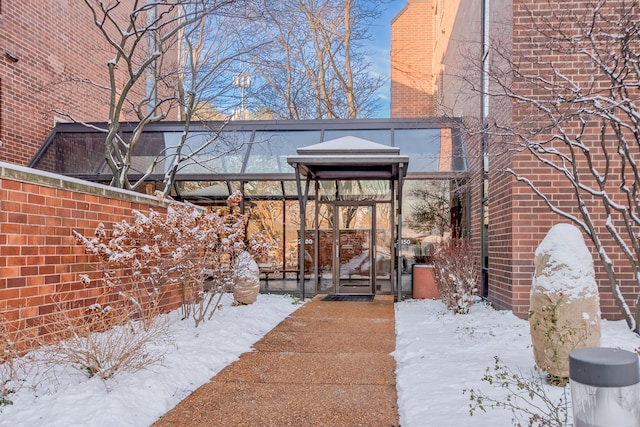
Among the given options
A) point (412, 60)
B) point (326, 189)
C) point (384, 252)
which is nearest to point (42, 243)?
point (326, 189)

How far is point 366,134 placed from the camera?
12406 millimetres

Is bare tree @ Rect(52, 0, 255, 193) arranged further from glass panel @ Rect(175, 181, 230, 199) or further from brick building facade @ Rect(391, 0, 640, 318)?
brick building facade @ Rect(391, 0, 640, 318)

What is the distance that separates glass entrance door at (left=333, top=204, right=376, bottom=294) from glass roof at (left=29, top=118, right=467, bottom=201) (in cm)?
151

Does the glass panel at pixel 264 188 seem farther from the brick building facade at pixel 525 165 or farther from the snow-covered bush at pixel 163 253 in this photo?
the brick building facade at pixel 525 165

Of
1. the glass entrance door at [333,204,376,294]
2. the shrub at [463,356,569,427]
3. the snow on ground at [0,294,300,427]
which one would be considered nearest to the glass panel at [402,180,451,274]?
the glass entrance door at [333,204,376,294]

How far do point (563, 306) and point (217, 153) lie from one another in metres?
9.75

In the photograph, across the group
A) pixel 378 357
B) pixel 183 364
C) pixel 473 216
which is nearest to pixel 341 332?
pixel 378 357

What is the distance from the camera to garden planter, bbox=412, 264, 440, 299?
1086 centimetres

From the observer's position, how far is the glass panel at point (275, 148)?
39.1 feet

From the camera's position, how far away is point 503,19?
8227 millimetres

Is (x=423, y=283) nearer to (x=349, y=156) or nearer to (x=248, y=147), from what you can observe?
(x=349, y=156)

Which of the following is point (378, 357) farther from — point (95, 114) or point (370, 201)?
point (95, 114)

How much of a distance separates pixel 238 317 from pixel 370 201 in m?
5.08

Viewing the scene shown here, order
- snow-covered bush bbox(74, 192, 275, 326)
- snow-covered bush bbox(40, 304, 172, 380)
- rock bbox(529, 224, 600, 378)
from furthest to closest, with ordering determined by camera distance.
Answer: snow-covered bush bbox(74, 192, 275, 326)
snow-covered bush bbox(40, 304, 172, 380)
rock bbox(529, 224, 600, 378)
